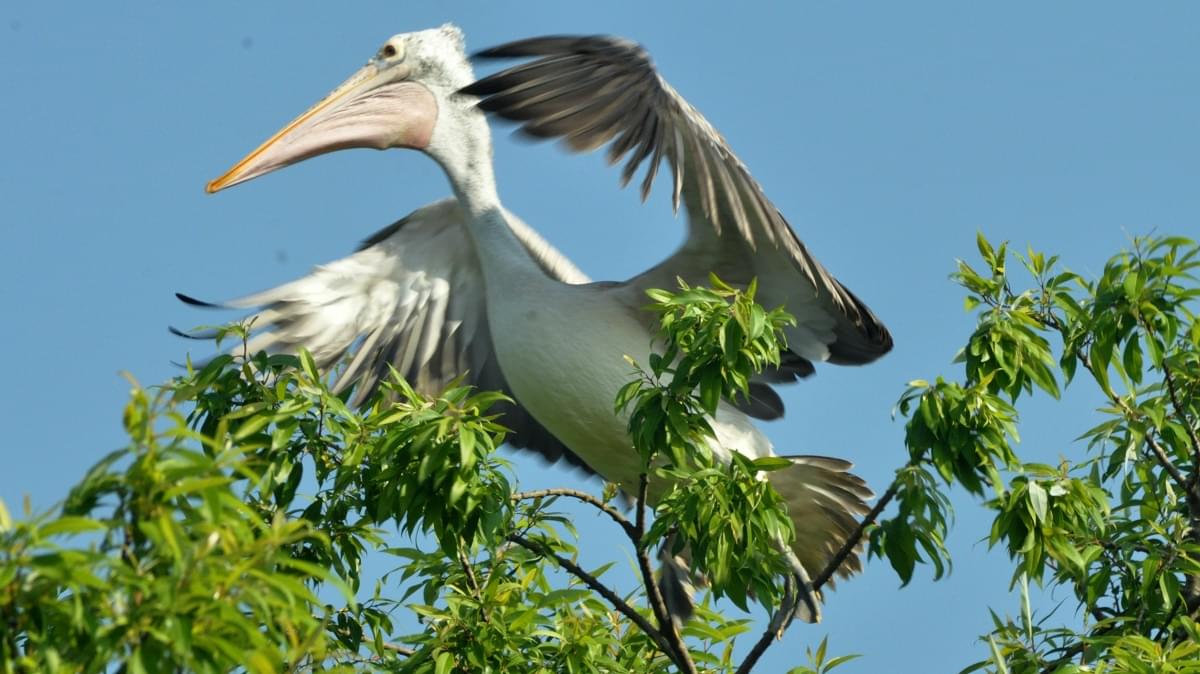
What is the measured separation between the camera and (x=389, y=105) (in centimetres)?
812

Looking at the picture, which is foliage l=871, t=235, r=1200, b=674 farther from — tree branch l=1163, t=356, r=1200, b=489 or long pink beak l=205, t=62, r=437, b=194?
long pink beak l=205, t=62, r=437, b=194

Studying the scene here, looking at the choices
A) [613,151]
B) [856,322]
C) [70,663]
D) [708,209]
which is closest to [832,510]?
[856,322]

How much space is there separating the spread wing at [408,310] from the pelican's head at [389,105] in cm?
40

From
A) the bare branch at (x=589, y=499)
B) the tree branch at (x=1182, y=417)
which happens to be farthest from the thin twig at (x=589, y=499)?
the tree branch at (x=1182, y=417)

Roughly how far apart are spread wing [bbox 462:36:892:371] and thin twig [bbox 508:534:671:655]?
4.56 feet

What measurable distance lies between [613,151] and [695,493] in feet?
5.22

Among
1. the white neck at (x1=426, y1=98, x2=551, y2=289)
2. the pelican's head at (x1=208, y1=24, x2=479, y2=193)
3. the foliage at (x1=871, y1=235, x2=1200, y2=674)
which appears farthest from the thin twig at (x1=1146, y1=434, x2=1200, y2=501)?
the pelican's head at (x1=208, y1=24, x2=479, y2=193)

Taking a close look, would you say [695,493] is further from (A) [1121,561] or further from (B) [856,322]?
(B) [856,322]

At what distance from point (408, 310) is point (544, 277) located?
97cm

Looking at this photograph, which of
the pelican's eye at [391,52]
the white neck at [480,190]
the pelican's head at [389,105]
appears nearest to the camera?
the white neck at [480,190]

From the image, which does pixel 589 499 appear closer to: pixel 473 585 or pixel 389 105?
pixel 473 585

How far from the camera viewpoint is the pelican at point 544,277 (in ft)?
21.0

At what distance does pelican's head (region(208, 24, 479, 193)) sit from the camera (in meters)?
7.79

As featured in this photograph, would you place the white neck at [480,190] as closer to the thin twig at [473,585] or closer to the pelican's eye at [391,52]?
the pelican's eye at [391,52]
